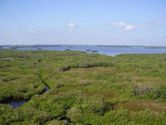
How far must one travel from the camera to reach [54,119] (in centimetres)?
2262

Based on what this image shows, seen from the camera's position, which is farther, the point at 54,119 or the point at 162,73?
the point at 162,73

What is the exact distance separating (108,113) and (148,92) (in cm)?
953

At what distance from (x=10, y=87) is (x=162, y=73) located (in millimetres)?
28336

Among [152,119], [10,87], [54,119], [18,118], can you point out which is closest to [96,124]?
[54,119]

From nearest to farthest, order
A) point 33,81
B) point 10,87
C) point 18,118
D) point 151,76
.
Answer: point 18,118
point 10,87
point 33,81
point 151,76

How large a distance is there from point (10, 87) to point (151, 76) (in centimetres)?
2558

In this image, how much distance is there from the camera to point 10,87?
35219 mm

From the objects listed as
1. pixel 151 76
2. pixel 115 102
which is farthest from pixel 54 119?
pixel 151 76

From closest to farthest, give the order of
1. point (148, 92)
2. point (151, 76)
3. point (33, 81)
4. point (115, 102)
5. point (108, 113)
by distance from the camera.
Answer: point (108, 113), point (115, 102), point (148, 92), point (33, 81), point (151, 76)

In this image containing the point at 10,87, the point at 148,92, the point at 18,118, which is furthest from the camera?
the point at 10,87

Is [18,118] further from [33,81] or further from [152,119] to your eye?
[33,81]

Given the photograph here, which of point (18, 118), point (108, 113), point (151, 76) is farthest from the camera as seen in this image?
point (151, 76)

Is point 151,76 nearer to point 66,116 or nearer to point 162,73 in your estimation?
point 162,73

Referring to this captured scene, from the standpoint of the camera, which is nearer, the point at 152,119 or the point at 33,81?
the point at 152,119
